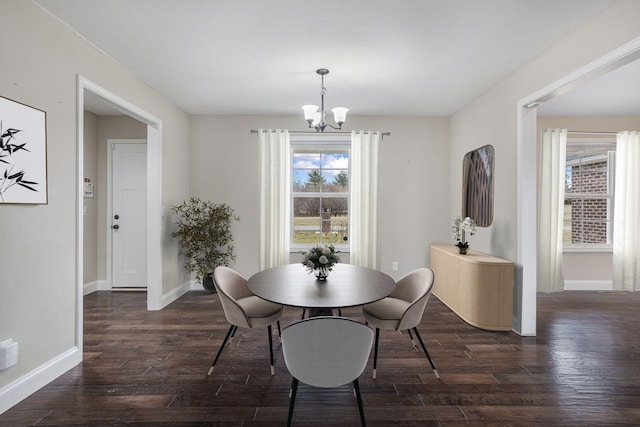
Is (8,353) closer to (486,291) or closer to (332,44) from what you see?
(332,44)

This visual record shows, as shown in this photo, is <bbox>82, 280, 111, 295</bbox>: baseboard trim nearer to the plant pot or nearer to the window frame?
the plant pot

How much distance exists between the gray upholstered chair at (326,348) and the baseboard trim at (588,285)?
15.1ft

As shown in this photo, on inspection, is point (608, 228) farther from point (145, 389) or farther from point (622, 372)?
point (145, 389)

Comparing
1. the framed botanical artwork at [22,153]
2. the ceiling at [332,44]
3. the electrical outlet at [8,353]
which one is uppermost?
the ceiling at [332,44]

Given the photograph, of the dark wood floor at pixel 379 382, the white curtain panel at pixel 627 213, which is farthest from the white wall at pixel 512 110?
the white curtain panel at pixel 627 213

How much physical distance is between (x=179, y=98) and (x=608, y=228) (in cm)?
627

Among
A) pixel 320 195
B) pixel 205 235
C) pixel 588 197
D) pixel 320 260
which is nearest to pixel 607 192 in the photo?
pixel 588 197

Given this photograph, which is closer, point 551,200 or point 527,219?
point 527,219

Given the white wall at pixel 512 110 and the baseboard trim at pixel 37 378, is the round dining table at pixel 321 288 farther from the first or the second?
the white wall at pixel 512 110

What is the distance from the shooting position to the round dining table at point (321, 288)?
6.12 ft

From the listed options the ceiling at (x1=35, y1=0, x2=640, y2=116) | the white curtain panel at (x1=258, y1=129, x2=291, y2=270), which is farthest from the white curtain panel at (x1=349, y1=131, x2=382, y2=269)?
the white curtain panel at (x1=258, y1=129, x2=291, y2=270)

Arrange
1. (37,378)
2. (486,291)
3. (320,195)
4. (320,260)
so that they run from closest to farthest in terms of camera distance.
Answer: (37,378) < (320,260) < (486,291) < (320,195)

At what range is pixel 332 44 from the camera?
102 inches

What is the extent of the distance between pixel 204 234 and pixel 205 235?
0.02 m
